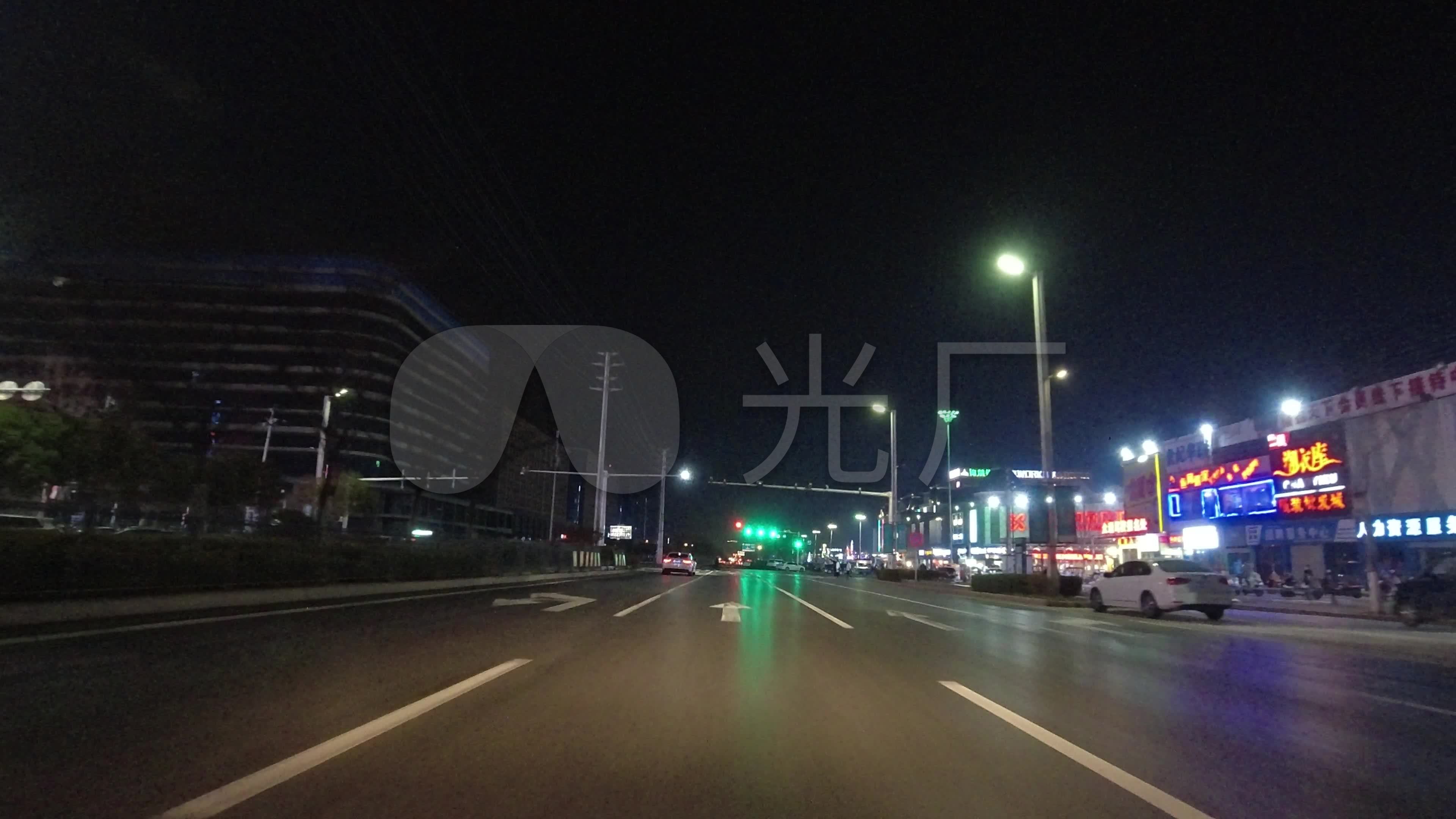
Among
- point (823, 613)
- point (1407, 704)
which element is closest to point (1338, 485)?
point (823, 613)

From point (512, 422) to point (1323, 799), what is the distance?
260 ft

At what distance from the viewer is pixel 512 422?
81125 millimetres

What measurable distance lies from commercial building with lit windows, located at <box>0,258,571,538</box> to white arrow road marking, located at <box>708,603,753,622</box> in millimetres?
20153

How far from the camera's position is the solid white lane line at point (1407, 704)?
29.0 ft

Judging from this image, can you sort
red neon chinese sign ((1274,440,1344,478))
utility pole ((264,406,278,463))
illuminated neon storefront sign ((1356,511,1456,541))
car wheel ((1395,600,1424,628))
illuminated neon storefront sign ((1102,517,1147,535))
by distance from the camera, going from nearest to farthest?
car wheel ((1395,600,1424,628))
illuminated neon storefront sign ((1356,511,1456,541))
red neon chinese sign ((1274,440,1344,478))
illuminated neon storefront sign ((1102,517,1147,535))
utility pole ((264,406,278,463))

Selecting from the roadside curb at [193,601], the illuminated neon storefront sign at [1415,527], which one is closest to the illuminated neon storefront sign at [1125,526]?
the illuminated neon storefront sign at [1415,527]

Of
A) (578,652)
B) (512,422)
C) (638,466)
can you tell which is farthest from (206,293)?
(578,652)

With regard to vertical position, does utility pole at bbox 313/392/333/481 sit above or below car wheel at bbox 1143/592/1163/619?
above

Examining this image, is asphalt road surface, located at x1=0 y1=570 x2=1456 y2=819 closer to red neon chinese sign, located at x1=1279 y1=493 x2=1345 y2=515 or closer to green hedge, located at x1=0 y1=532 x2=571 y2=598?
green hedge, located at x1=0 y1=532 x2=571 y2=598

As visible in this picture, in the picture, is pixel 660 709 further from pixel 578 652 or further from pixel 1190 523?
pixel 1190 523

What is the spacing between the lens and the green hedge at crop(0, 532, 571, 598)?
15.6m

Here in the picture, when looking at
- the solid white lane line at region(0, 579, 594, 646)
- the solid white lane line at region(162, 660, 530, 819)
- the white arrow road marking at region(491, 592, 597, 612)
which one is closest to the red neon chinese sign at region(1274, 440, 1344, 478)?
the white arrow road marking at region(491, 592, 597, 612)

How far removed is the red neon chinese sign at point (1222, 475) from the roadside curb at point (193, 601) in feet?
103

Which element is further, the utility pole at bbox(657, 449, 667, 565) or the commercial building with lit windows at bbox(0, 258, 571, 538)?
the utility pole at bbox(657, 449, 667, 565)
